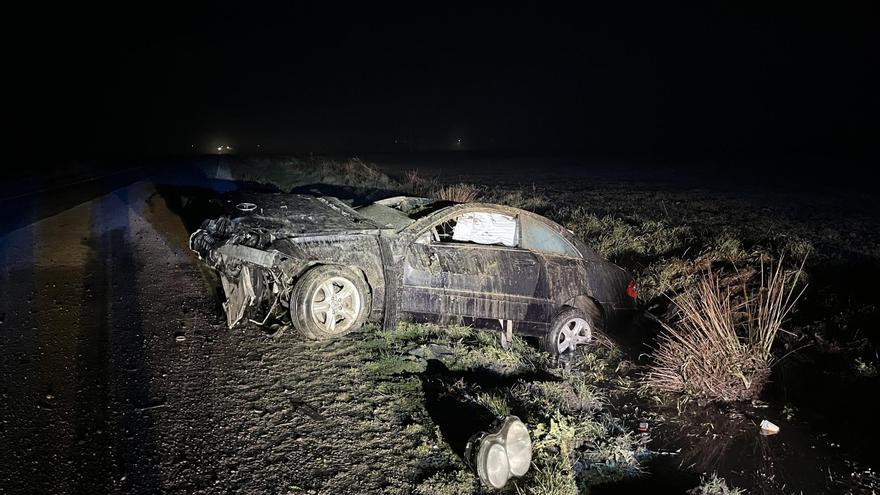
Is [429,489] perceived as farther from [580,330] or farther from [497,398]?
[580,330]

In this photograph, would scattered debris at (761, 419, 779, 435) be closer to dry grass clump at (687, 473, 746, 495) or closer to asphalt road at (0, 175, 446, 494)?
dry grass clump at (687, 473, 746, 495)

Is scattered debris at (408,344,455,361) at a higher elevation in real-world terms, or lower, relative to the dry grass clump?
higher

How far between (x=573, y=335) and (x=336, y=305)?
2749 mm

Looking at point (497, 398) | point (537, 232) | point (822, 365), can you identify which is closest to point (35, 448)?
point (497, 398)

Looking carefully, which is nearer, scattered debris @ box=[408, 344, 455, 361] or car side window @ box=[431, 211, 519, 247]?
scattered debris @ box=[408, 344, 455, 361]

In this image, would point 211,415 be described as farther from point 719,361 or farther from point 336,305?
point 719,361

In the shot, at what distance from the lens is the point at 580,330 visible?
593 cm

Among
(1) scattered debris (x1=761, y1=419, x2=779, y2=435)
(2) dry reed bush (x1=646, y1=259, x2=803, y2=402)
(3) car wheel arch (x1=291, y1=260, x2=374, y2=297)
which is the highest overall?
(3) car wheel arch (x1=291, y1=260, x2=374, y2=297)

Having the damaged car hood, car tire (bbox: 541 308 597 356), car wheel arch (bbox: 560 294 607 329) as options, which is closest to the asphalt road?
the damaged car hood

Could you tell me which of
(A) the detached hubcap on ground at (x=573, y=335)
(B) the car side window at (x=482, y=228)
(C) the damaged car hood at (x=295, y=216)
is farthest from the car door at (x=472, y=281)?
(B) the car side window at (x=482, y=228)

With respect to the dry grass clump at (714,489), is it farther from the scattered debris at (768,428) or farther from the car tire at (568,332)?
the car tire at (568,332)

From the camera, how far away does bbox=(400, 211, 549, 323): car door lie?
5441mm

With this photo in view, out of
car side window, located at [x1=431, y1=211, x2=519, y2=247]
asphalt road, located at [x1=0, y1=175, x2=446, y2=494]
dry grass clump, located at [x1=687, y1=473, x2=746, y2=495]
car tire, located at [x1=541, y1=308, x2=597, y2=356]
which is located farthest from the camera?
car side window, located at [x1=431, y1=211, x2=519, y2=247]

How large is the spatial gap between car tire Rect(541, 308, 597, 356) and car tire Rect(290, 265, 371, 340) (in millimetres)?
2094
